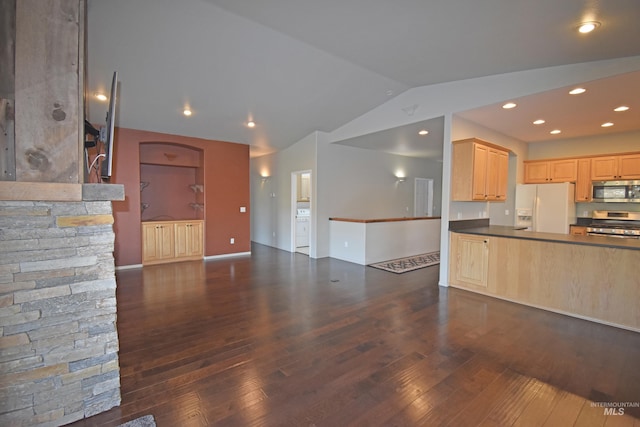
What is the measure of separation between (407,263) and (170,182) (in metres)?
5.55

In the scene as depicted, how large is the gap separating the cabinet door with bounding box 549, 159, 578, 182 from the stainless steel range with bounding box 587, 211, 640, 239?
0.81 meters

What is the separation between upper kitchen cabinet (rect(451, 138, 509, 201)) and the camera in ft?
14.1

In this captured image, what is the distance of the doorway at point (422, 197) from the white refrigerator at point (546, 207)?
10.5 ft

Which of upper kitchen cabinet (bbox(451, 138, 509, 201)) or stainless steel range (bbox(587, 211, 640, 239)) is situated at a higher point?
upper kitchen cabinet (bbox(451, 138, 509, 201))

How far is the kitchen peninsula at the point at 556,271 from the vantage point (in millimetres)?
3094

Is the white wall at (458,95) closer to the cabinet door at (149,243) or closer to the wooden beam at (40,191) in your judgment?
the wooden beam at (40,191)

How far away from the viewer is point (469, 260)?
4316 millimetres

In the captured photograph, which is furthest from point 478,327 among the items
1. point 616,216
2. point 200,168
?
point 200,168

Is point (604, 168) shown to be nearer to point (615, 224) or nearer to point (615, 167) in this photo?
point (615, 167)

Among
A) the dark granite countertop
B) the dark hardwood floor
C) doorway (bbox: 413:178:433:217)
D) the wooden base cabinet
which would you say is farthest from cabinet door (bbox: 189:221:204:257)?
doorway (bbox: 413:178:433:217)

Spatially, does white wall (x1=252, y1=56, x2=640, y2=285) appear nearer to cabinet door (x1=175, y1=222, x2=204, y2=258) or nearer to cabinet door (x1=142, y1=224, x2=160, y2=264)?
cabinet door (x1=175, y1=222, x2=204, y2=258)

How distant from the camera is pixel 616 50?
2740 mm

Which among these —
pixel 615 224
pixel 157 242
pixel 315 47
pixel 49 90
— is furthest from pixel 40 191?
pixel 615 224

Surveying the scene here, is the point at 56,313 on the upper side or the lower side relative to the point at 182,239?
upper
